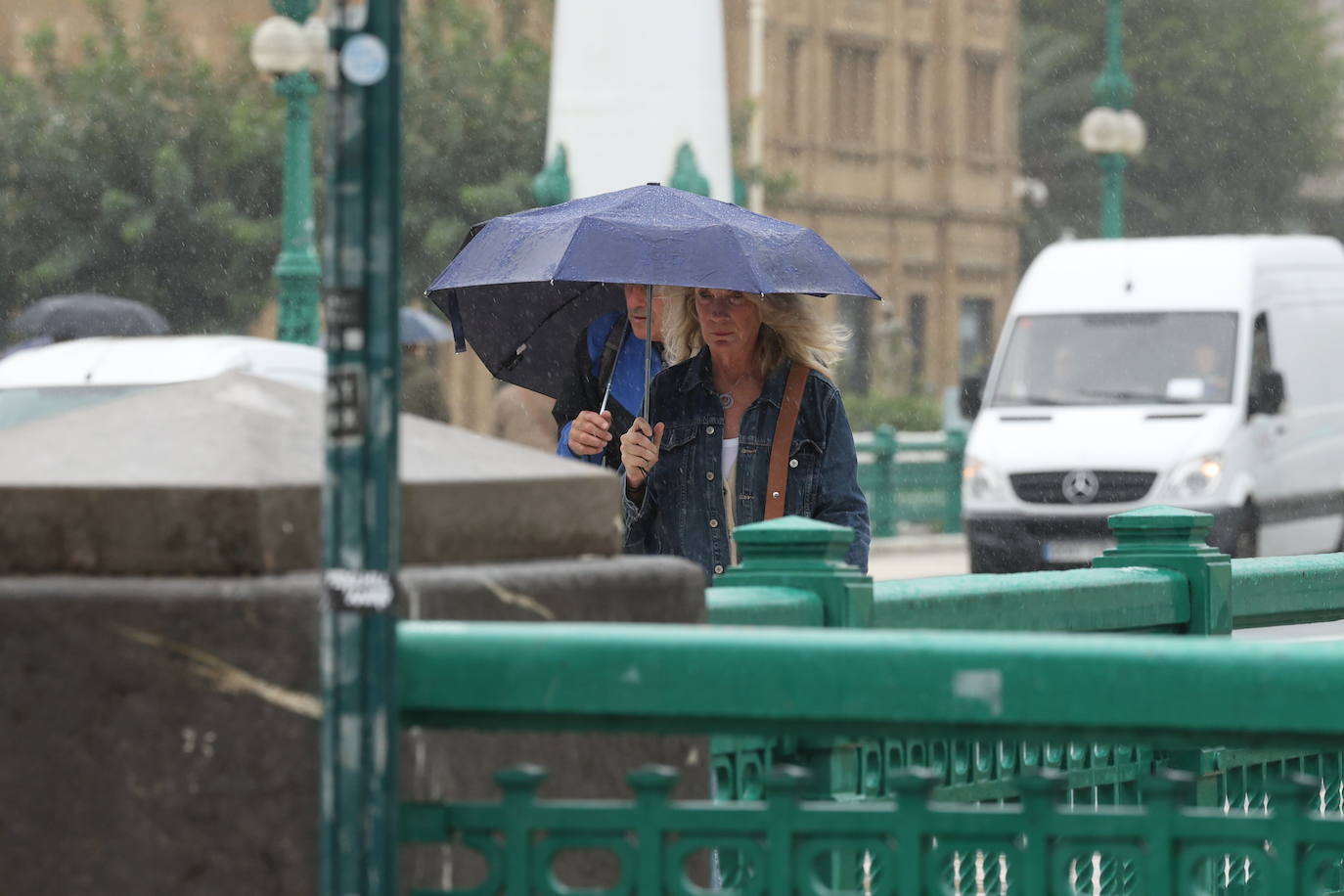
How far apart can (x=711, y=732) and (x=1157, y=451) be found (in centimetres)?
1526

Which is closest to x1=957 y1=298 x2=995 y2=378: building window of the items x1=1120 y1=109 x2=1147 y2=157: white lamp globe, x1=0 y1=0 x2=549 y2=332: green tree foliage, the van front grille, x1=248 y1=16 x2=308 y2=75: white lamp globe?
x1=0 y1=0 x2=549 y2=332: green tree foliage

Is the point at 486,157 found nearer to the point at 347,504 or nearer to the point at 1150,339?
the point at 1150,339

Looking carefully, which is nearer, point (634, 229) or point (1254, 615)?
point (1254, 615)

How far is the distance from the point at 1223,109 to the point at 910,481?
32.6m

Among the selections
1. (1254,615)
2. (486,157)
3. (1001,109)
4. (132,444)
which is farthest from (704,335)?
(1001,109)

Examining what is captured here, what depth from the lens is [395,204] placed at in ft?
7.76

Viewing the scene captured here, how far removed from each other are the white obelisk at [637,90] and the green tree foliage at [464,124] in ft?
71.9

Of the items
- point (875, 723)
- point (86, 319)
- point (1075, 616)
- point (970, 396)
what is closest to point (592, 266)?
point (1075, 616)

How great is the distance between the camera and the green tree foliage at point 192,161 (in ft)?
122

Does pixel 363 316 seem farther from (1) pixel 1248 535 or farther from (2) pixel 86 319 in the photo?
(1) pixel 1248 535

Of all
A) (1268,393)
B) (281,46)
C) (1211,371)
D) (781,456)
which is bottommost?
(1268,393)

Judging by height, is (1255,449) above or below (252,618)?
below

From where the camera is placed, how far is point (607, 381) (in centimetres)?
615

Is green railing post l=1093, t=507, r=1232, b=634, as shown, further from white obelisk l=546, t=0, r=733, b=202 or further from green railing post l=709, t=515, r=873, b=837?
white obelisk l=546, t=0, r=733, b=202
